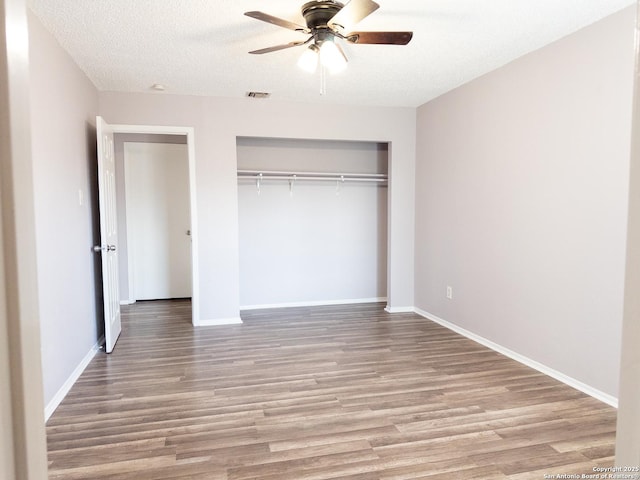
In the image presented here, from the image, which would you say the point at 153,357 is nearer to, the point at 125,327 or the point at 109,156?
the point at 125,327

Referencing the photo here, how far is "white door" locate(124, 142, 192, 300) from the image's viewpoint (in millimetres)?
5434

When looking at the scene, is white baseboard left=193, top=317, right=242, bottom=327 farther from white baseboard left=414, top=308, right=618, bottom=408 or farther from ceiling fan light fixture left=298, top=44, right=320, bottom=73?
ceiling fan light fixture left=298, top=44, right=320, bottom=73

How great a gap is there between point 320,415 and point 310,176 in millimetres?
3176

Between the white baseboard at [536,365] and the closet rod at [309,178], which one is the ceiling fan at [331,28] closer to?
the closet rod at [309,178]

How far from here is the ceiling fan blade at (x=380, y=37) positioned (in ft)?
7.68

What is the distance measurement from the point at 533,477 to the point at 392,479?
2.11 ft

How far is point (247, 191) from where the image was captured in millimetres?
5027

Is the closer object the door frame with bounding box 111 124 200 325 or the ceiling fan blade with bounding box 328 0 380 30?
the ceiling fan blade with bounding box 328 0 380 30

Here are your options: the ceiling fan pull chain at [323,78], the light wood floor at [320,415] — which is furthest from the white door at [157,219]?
the ceiling fan pull chain at [323,78]

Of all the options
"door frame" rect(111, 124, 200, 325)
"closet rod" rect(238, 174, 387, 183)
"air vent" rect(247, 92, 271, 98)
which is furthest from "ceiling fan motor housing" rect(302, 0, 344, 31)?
"closet rod" rect(238, 174, 387, 183)

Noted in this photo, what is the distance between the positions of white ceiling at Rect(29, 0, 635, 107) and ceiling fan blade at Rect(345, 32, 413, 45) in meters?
0.21

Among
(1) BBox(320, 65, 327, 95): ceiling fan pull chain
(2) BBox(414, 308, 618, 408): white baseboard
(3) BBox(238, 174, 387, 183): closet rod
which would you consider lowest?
(2) BBox(414, 308, 618, 408): white baseboard

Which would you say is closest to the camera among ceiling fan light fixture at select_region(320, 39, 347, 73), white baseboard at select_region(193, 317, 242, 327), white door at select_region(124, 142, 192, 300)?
ceiling fan light fixture at select_region(320, 39, 347, 73)

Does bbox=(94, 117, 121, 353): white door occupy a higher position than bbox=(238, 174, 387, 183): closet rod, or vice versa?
bbox=(238, 174, 387, 183): closet rod
